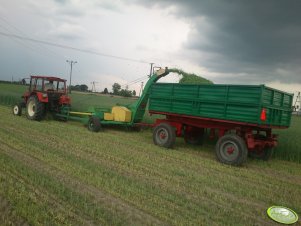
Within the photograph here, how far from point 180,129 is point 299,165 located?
3760 millimetres

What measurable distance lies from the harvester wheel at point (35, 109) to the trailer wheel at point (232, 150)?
8.58 m

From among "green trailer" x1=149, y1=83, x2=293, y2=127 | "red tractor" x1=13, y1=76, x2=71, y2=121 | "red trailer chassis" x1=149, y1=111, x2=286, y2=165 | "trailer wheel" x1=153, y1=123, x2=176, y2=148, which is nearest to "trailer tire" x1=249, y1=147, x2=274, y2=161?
"red trailer chassis" x1=149, y1=111, x2=286, y2=165

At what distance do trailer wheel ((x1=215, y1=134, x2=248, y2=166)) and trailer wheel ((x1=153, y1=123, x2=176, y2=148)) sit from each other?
1.82 m

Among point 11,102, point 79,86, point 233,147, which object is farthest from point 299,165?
point 79,86

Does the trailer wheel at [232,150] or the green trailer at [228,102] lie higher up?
the green trailer at [228,102]

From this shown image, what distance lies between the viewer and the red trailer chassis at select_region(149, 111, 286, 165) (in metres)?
8.80

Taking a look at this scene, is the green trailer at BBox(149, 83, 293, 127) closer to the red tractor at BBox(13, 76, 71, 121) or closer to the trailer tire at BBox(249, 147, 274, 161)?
the trailer tire at BBox(249, 147, 274, 161)

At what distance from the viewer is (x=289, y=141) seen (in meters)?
11.2

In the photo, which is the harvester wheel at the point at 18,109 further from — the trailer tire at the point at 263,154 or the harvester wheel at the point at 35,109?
the trailer tire at the point at 263,154

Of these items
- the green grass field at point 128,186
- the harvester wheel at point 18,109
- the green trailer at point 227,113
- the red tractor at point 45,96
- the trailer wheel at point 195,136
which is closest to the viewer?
the green grass field at point 128,186

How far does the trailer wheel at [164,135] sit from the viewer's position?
10508 millimetres

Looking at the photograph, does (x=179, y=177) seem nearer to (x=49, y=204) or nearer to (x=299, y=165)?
(x=49, y=204)

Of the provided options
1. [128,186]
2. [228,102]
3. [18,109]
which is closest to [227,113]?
[228,102]

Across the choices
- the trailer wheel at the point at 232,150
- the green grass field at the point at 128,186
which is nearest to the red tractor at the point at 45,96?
the green grass field at the point at 128,186
